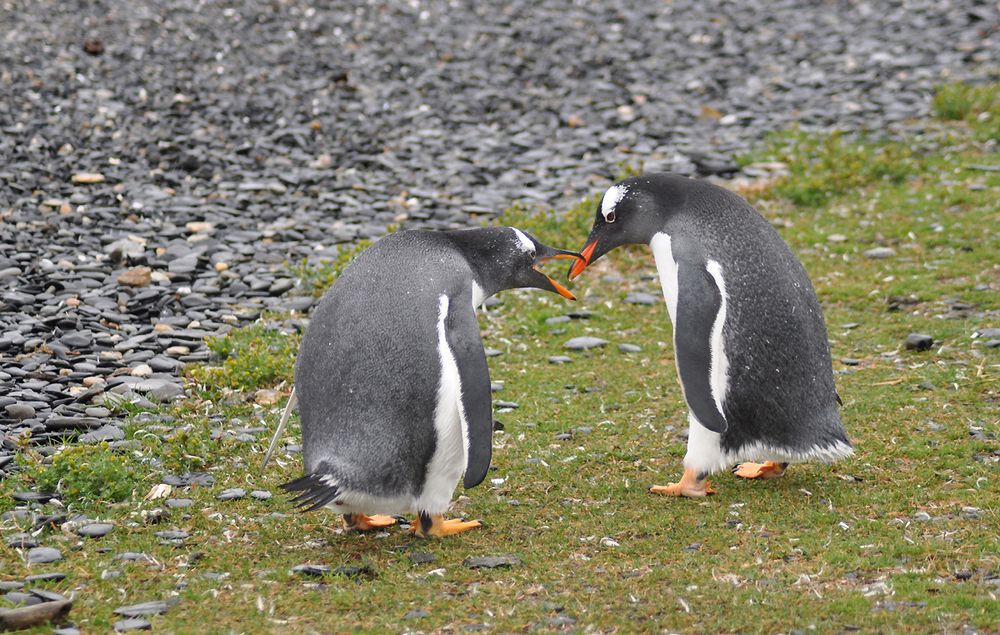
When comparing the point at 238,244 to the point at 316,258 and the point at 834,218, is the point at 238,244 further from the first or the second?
the point at 834,218

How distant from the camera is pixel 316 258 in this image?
360 inches

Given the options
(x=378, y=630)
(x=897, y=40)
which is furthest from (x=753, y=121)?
(x=378, y=630)

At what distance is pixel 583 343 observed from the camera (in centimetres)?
799

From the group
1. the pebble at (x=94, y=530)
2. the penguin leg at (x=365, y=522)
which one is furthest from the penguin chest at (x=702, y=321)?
the pebble at (x=94, y=530)

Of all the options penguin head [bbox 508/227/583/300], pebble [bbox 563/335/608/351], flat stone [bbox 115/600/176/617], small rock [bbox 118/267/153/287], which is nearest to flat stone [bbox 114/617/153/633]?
flat stone [bbox 115/600/176/617]

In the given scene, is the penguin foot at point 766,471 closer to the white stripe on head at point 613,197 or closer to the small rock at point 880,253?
the white stripe on head at point 613,197

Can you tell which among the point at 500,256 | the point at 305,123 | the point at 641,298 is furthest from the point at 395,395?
the point at 305,123

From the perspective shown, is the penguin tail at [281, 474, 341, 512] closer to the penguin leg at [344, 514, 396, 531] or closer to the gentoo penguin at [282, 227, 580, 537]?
the gentoo penguin at [282, 227, 580, 537]

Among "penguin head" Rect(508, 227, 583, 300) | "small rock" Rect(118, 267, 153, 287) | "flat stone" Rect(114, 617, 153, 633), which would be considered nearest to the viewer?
"flat stone" Rect(114, 617, 153, 633)

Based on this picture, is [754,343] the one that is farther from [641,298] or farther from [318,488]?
[641,298]

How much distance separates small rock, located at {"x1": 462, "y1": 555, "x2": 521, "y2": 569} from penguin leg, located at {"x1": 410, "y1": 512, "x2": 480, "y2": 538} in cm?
30

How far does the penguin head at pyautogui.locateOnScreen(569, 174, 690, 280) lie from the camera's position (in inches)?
233

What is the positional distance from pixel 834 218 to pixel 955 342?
294cm

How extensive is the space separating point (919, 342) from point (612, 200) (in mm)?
2591
